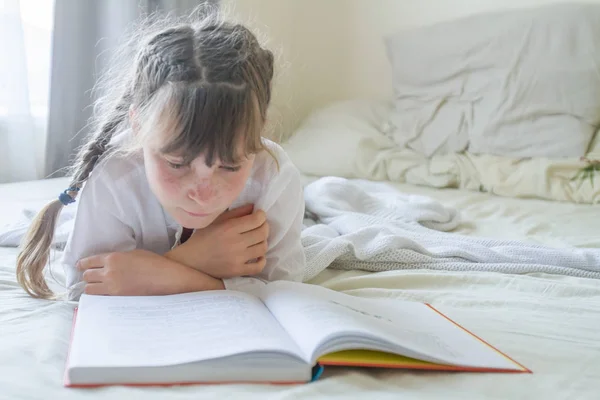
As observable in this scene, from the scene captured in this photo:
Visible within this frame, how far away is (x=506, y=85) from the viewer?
174 cm

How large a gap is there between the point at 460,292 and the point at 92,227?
510mm

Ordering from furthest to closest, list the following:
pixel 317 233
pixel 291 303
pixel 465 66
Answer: pixel 465 66
pixel 317 233
pixel 291 303

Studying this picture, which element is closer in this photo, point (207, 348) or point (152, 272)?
point (207, 348)

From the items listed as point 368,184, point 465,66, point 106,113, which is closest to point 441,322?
point 106,113

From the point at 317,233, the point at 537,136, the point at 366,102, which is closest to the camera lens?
the point at 317,233

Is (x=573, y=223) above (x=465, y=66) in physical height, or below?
below

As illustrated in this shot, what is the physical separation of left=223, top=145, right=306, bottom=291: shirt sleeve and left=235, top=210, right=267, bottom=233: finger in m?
0.03

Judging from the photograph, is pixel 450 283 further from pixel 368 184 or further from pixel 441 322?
pixel 368 184

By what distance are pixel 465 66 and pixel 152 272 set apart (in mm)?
1299

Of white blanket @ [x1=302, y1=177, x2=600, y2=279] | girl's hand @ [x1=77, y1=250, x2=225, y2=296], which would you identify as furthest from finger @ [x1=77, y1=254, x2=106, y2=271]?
white blanket @ [x1=302, y1=177, x2=600, y2=279]

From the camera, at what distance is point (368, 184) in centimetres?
172

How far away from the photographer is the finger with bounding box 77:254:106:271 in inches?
32.8

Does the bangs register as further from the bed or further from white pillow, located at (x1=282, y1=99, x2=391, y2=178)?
white pillow, located at (x1=282, y1=99, x2=391, y2=178)

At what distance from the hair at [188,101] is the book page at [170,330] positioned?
0.17 metres
